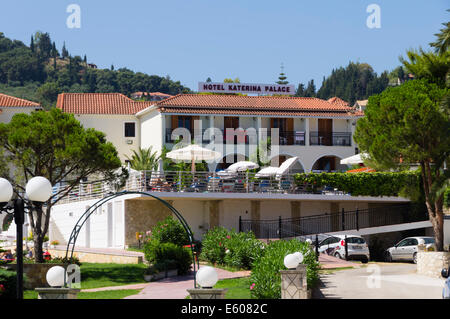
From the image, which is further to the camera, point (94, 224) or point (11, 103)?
point (11, 103)

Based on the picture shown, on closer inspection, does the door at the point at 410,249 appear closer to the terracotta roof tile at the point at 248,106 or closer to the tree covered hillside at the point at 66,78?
the terracotta roof tile at the point at 248,106

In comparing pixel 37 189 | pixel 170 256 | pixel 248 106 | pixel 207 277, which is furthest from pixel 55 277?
pixel 248 106

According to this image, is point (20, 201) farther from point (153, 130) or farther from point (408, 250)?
point (153, 130)

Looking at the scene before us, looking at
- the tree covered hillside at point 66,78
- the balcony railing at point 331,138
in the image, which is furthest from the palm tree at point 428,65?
the tree covered hillside at point 66,78

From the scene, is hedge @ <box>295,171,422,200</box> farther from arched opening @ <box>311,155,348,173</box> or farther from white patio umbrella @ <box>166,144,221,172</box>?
arched opening @ <box>311,155,348,173</box>

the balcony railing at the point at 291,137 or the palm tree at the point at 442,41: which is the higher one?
the palm tree at the point at 442,41

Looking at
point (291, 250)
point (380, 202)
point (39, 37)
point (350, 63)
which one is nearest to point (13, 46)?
point (39, 37)

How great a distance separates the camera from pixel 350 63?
120m

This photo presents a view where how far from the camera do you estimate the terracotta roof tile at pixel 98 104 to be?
4950cm

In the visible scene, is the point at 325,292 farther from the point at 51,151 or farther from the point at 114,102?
the point at 114,102

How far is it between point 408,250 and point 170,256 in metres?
10.7

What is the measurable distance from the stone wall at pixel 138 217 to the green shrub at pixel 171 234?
165 inches

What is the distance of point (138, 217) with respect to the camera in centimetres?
3328

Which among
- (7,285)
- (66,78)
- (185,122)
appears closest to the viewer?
(7,285)
